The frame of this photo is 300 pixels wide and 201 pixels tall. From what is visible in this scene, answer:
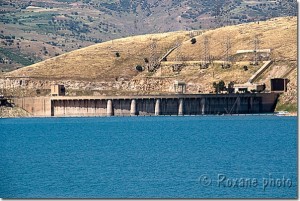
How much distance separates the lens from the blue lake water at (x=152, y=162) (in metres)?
83.6

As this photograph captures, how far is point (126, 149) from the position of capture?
122 meters

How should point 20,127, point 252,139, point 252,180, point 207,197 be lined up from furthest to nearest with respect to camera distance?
point 20,127 < point 252,139 < point 252,180 < point 207,197

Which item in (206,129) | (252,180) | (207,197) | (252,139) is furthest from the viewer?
(206,129)

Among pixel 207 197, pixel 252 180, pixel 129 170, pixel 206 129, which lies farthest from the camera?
pixel 206 129

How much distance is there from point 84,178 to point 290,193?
1773 cm

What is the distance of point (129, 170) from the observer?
97.0 metres

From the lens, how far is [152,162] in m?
104

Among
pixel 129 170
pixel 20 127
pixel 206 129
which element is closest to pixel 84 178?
pixel 129 170

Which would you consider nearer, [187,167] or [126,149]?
[187,167]

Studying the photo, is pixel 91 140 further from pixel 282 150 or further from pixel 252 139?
pixel 282 150

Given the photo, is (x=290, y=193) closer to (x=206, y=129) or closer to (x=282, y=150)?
(x=282, y=150)

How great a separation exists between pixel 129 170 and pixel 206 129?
64322 mm

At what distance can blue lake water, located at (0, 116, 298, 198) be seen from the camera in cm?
8356

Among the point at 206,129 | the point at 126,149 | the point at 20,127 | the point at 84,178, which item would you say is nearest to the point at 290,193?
the point at 84,178
